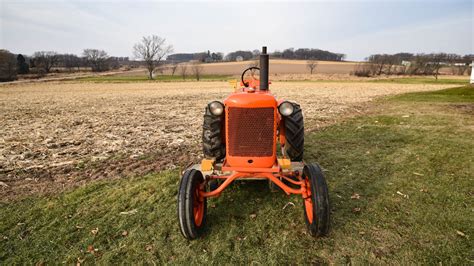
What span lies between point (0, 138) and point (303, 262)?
832cm

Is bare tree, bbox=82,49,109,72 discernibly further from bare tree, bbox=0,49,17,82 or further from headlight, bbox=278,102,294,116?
headlight, bbox=278,102,294,116

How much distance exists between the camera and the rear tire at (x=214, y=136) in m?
3.76

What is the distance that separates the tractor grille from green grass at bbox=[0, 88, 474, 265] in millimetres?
851

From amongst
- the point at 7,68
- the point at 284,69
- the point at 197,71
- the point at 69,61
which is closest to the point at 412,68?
the point at 284,69

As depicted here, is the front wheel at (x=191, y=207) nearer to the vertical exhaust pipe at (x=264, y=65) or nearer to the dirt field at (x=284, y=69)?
the vertical exhaust pipe at (x=264, y=65)

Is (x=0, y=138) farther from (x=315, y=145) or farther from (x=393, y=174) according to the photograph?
(x=393, y=174)

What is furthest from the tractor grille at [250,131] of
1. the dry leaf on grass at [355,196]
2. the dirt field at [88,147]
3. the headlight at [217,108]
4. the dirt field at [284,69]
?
the dirt field at [284,69]

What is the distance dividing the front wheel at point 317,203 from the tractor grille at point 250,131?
1.85 feet

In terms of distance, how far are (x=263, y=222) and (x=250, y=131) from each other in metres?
1.10

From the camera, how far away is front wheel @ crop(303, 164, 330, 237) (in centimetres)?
294

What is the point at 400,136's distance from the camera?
734 cm

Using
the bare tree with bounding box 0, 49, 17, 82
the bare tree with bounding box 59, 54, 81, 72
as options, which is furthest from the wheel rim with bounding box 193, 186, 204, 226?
the bare tree with bounding box 59, 54, 81, 72

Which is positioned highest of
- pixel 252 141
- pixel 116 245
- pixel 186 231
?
pixel 252 141

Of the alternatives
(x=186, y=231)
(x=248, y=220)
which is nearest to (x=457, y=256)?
(x=248, y=220)
